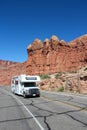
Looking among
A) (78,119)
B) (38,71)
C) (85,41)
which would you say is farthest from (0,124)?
(38,71)

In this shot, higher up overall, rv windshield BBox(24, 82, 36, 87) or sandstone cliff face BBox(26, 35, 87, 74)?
sandstone cliff face BBox(26, 35, 87, 74)

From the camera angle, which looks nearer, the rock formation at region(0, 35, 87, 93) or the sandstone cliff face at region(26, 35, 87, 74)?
the rock formation at region(0, 35, 87, 93)

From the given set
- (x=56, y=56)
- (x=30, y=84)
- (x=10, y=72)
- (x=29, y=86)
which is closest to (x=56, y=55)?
(x=56, y=56)

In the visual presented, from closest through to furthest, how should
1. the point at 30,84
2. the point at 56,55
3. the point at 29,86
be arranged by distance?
the point at 29,86, the point at 30,84, the point at 56,55

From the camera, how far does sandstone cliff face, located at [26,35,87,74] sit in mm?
78488

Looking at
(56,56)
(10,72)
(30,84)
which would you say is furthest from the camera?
(10,72)

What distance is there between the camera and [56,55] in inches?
3332

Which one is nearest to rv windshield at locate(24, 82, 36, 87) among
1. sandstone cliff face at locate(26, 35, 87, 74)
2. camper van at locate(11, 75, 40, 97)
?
camper van at locate(11, 75, 40, 97)

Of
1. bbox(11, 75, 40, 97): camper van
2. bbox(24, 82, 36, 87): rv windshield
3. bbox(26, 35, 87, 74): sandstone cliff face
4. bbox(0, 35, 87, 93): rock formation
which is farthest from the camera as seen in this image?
bbox(26, 35, 87, 74): sandstone cliff face

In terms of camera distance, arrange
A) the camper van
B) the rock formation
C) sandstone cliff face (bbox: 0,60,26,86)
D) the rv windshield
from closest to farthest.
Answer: the camper van
the rv windshield
the rock formation
sandstone cliff face (bbox: 0,60,26,86)

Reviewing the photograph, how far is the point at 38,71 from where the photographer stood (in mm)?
88312

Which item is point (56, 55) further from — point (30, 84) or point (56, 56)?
point (30, 84)

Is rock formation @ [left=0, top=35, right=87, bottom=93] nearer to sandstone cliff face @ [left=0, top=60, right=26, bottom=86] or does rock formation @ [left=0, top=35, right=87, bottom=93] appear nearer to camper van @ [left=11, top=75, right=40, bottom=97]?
camper van @ [left=11, top=75, right=40, bottom=97]

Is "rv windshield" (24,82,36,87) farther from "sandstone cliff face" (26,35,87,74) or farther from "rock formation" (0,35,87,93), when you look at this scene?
"sandstone cliff face" (26,35,87,74)
